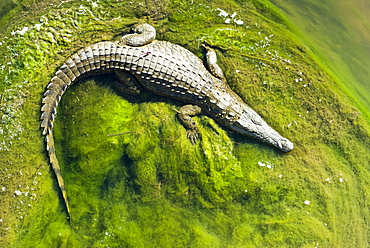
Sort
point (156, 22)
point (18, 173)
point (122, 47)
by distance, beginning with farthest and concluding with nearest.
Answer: point (156, 22) < point (18, 173) < point (122, 47)

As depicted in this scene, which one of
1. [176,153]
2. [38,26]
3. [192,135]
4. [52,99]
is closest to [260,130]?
[192,135]

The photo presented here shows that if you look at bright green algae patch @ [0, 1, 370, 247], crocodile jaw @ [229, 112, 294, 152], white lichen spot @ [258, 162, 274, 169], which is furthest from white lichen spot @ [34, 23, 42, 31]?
white lichen spot @ [258, 162, 274, 169]

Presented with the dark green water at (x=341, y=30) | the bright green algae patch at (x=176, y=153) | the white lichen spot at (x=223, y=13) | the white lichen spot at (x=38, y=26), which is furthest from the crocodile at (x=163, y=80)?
the dark green water at (x=341, y=30)

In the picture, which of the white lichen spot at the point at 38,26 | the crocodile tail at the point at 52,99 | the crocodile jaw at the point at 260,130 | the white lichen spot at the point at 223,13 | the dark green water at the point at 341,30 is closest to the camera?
the crocodile tail at the point at 52,99

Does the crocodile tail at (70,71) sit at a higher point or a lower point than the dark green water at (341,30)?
lower

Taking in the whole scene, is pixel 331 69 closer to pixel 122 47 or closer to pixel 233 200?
pixel 233 200

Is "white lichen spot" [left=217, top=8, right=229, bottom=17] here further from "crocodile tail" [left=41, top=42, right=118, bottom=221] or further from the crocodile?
"crocodile tail" [left=41, top=42, right=118, bottom=221]

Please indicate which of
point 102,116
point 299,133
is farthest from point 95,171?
point 299,133

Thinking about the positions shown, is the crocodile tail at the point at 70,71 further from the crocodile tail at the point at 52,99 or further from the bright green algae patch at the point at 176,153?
the bright green algae patch at the point at 176,153
